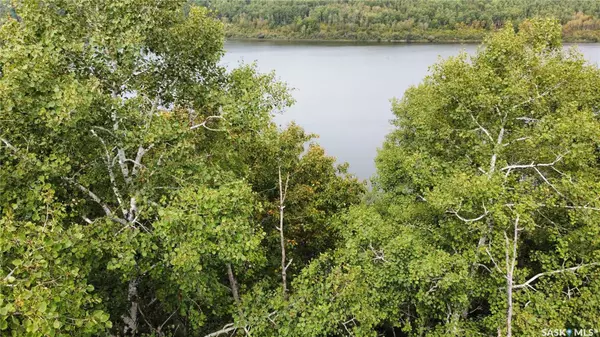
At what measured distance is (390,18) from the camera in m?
79.2

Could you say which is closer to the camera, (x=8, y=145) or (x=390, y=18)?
(x=8, y=145)

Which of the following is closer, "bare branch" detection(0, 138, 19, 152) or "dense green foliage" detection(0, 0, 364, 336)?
"dense green foliage" detection(0, 0, 364, 336)

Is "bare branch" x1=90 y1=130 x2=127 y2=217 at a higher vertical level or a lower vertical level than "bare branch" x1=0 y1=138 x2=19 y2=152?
lower

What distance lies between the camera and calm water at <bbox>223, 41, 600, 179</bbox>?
30.8 metres

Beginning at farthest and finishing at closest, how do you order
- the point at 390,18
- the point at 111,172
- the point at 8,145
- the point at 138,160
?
the point at 390,18 < the point at 138,160 < the point at 111,172 < the point at 8,145

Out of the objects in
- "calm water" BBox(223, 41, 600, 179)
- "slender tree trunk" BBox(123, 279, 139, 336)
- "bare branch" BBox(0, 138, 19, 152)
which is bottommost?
"calm water" BBox(223, 41, 600, 179)

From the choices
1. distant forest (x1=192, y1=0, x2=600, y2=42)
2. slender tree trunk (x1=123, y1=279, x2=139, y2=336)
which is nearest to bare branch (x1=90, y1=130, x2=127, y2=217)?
slender tree trunk (x1=123, y1=279, x2=139, y2=336)

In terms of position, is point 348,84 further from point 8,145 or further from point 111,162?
point 8,145

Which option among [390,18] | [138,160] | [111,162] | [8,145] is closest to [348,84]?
[138,160]

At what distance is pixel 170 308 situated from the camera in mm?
7730

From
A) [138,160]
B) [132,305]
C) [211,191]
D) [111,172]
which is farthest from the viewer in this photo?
[132,305]

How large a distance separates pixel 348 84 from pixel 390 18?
41.5 metres

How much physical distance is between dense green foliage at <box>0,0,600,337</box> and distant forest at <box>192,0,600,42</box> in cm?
6933

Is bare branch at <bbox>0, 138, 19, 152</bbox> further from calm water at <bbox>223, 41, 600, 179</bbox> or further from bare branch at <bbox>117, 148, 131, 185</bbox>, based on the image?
calm water at <bbox>223, 41, 600, 179</bbox>
